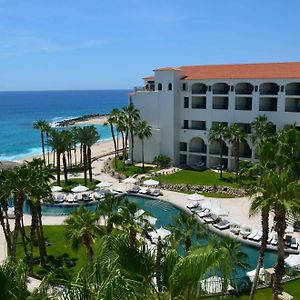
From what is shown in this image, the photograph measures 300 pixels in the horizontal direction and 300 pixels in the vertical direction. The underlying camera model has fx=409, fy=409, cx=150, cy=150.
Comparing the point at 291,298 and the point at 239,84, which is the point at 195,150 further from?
the point at 291,298

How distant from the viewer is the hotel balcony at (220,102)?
189 feet

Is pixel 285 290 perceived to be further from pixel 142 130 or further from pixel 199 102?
pixel 199 102

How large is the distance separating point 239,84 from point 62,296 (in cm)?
5147

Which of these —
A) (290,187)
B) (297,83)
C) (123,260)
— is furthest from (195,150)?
(123,260)

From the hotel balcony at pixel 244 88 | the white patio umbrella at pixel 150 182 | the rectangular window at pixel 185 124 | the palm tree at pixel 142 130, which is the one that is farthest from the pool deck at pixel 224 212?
the hotel balcony at pixel 244 88

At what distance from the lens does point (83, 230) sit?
21781mm

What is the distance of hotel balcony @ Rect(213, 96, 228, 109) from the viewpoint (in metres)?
57.7

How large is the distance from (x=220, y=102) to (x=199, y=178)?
502 inches

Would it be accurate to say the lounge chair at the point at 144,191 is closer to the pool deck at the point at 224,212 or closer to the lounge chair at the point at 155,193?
the lounge chair at the point at 155,193

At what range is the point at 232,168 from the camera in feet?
185

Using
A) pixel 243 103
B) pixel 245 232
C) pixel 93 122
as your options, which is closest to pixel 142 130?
pixel 243 103

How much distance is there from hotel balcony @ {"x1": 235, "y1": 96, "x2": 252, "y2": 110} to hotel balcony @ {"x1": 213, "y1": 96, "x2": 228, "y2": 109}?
1928 millimetres

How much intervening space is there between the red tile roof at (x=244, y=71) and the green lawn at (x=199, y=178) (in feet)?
43.3

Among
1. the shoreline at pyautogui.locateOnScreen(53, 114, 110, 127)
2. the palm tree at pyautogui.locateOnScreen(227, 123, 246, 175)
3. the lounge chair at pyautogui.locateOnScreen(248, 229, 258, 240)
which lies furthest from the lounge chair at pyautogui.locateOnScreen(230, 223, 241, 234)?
the shoreline at pyautogui.locateOnScreen(53, 114, 110, 127)
